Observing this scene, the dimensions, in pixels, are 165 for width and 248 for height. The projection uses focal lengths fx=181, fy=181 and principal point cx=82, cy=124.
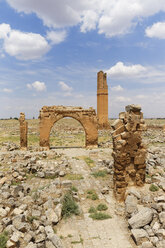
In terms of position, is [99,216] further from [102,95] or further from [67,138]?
[102,95]

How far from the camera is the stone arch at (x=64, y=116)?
18.2m

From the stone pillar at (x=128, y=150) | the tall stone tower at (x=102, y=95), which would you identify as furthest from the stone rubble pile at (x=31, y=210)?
the tall stone tower at (x=102, y=95)

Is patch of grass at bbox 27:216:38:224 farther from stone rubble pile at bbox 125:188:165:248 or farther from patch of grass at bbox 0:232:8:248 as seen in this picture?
stone rubble pile at bbox 125:188:165:248

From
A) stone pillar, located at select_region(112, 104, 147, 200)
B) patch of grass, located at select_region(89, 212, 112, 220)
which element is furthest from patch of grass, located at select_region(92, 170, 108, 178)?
patch of grass, located at select_region(89, 212, 112, 220)

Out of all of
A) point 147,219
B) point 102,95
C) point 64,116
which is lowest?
point 147,219

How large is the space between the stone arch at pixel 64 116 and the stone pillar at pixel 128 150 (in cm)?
1157

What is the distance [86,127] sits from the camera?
62.7 feet

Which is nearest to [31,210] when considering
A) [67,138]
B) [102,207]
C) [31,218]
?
[31,218]

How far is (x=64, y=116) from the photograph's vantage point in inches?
739

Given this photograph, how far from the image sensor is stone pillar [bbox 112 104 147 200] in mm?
7137

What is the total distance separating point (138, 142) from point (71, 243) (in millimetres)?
4358

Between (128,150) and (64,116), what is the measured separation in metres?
12.2

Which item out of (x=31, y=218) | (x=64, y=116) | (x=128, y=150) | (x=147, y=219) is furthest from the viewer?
(x=64, y=116)

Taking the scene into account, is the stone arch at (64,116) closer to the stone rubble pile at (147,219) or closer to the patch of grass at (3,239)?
the stone rubble pile at (147,219)
